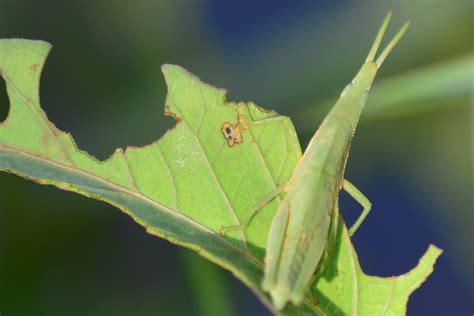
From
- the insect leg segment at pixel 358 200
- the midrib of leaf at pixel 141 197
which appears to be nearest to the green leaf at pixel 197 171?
the midrib of leaf at pixel 141 197

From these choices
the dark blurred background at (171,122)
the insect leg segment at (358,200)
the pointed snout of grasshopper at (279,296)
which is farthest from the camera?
the dark blurred background at (171,122)

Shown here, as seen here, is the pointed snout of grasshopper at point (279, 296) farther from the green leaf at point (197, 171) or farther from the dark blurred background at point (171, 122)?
the dark blurred background at point (171, 122)

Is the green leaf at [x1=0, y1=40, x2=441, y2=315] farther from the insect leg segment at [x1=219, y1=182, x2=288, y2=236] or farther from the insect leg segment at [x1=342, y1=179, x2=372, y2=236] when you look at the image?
the insect leg segment at [x1=342, y1=179, x2=372, y2=236]

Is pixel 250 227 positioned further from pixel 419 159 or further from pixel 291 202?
pixel 419 159

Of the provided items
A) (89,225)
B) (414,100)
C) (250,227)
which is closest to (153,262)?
(89,225)

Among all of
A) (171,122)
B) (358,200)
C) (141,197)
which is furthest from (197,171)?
(171,122)
